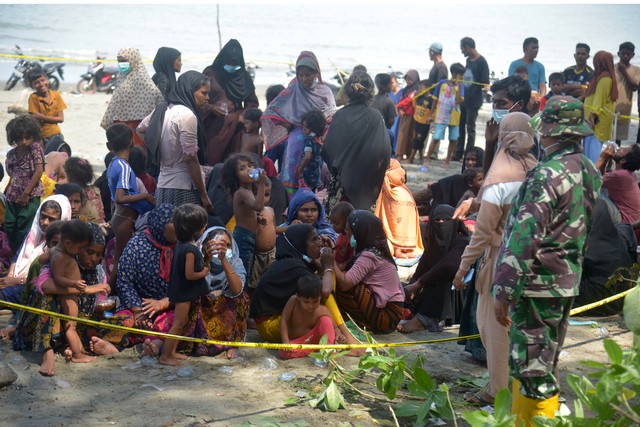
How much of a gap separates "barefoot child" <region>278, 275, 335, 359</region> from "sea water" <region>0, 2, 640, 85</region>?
2118 centimetres

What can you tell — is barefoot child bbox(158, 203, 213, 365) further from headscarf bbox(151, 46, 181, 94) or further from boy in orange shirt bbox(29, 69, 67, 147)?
boy in orange shirt bbox(29, 69, 67, 147)

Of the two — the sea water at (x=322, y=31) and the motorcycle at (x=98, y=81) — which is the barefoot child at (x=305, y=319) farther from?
the sea water at (x=322, y=31)

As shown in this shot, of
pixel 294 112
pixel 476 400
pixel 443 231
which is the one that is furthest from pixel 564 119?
pixel 294 112

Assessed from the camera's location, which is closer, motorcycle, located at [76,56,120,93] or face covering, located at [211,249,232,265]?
face covering, located at [211,249,232,265]

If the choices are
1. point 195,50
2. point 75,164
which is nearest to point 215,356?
point 75,164

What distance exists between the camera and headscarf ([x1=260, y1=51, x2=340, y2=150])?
829cm

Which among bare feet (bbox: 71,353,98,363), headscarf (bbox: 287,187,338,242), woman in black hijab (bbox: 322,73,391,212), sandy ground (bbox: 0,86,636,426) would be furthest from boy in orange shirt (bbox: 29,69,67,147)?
bare feet (bbox: 71,353,98,363)

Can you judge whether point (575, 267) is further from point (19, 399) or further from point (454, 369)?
point (19, 399)

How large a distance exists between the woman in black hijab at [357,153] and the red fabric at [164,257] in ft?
8.43

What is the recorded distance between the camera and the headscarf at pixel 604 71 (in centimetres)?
1067

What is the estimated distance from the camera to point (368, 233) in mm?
6000

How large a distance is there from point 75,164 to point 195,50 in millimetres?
35710

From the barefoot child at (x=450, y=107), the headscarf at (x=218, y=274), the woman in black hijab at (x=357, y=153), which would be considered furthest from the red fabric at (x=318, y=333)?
the barefoot child at (x=450, y=107)

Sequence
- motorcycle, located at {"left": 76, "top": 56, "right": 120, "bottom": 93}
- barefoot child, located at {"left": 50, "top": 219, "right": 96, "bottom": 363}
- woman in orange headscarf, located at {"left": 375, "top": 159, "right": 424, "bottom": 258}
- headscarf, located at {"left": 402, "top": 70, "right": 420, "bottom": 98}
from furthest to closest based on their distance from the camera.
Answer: motorcycle, located at {"left": 76, "top": 56, "right": 120, "bottom": 93} < headscarf, located at {"left": 402, "top": 70, "right": 420, "bottom": 98} < woman in orange headscarf, located at {"left": 375, "top": 159, "right": 424, "bottom": 258} < barefoot child, located at {"left": 50, "top": 219, "right": 96, "bottom": 363}
